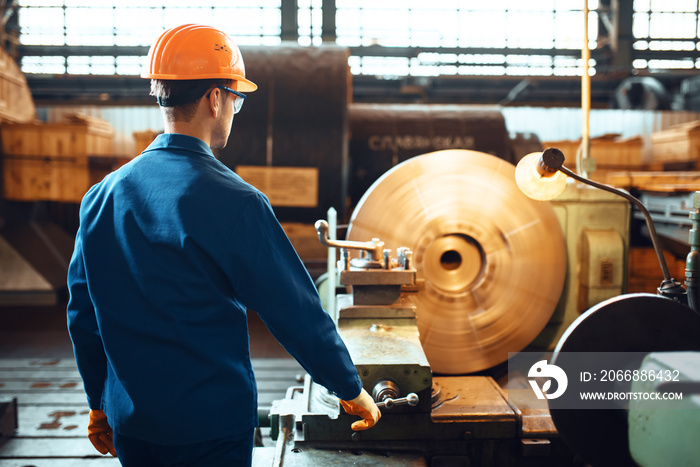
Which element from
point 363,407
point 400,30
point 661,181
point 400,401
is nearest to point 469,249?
point 400,401

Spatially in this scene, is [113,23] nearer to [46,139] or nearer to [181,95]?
[46,139]

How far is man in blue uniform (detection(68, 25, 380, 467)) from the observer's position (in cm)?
108

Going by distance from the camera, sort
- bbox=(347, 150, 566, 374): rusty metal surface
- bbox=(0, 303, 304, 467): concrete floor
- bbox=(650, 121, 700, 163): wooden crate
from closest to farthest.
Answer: bbox=(347, 150, 566, 374): rusty metal surface < bbox=(0, 303, 304, 467): concrete floor < bbox=(650, 121, 700, 163): wooden crate

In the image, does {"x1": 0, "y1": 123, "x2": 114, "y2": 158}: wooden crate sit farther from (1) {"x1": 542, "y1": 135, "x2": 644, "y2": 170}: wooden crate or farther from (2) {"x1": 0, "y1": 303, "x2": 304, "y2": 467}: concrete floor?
(1) {"x1": 542, "y1": 135, "x2": 644, "y2": 170}: wooden crate

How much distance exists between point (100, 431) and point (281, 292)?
73cm

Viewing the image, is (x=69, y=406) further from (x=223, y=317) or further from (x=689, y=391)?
(x=689, y=391)

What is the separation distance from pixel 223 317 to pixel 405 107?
14.3 ft

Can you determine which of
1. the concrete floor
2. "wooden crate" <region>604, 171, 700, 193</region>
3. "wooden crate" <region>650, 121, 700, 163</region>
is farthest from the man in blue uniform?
"wooden crate" <region>650, 121, 700, 163</region>

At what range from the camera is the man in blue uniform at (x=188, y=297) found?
1.08 m

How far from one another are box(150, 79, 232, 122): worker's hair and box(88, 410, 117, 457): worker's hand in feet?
2.61

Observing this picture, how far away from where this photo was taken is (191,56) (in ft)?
3.93

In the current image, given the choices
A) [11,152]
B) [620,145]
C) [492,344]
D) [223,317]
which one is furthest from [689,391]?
[11,152]

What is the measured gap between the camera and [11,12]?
395 inches

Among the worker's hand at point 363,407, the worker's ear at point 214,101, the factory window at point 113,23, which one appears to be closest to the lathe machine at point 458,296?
the worker's hand at point 363,407
